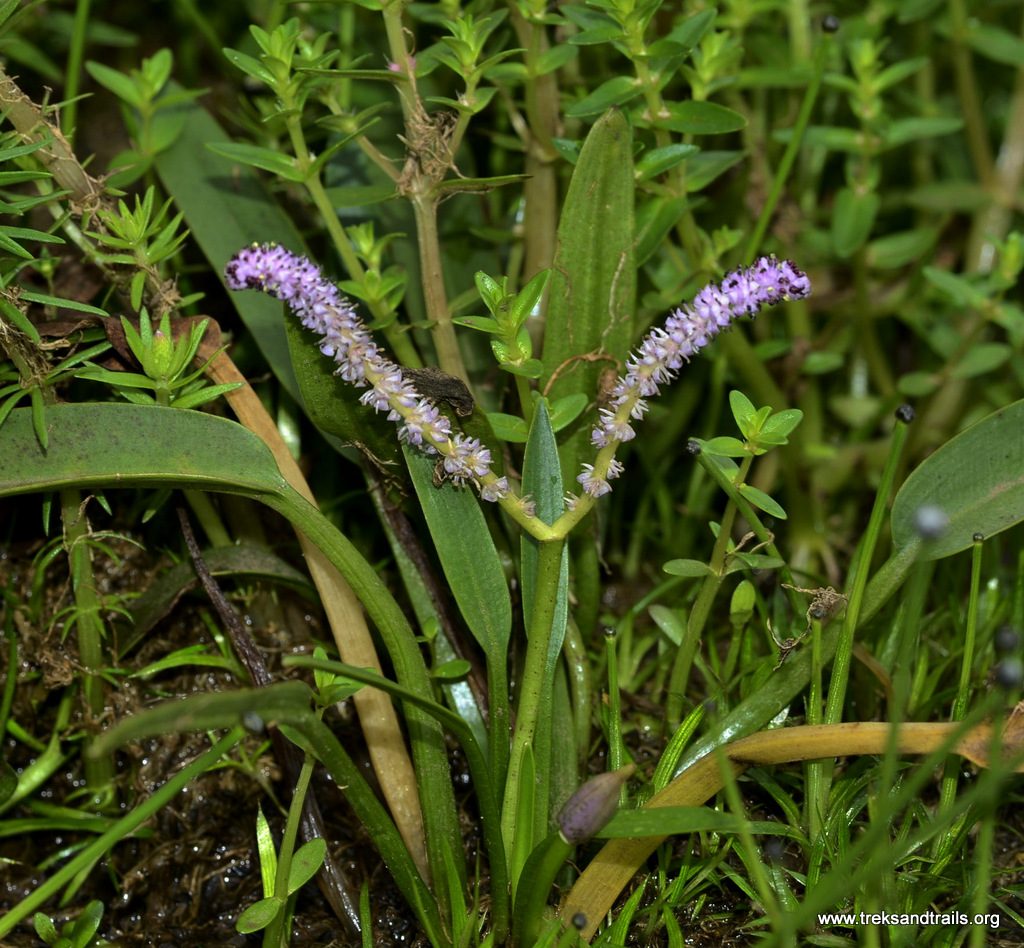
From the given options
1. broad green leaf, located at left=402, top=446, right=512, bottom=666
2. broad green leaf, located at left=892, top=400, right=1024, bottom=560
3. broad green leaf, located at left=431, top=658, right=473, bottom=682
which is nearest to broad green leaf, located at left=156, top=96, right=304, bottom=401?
broad green leaf, located at left=402, top=446, right=512, bottom=666

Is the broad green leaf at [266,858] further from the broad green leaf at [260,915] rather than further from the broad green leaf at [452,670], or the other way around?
the broad green leaf at [452,670]

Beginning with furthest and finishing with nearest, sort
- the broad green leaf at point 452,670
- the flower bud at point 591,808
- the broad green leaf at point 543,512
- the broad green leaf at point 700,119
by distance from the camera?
the broad green leaf at point 700,119, the broad green leaf at point 452,670, the broad green leaf at point 543,512, the flower bud at point 591,808

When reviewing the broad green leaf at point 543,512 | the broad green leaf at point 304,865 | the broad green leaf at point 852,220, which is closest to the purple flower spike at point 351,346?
the broad green leaf at point 543,512

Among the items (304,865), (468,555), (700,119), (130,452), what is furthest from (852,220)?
(304,865)

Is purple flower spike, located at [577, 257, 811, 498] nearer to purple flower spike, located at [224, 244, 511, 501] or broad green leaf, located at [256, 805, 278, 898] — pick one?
purple flower spike, located at [224, 244, 511, 501]

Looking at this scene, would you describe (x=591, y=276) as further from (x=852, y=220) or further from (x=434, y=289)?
(x=852, y=220)

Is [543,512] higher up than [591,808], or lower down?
higher up

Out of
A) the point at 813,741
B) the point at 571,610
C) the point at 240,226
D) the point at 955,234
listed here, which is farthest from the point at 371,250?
the point at 955,234
